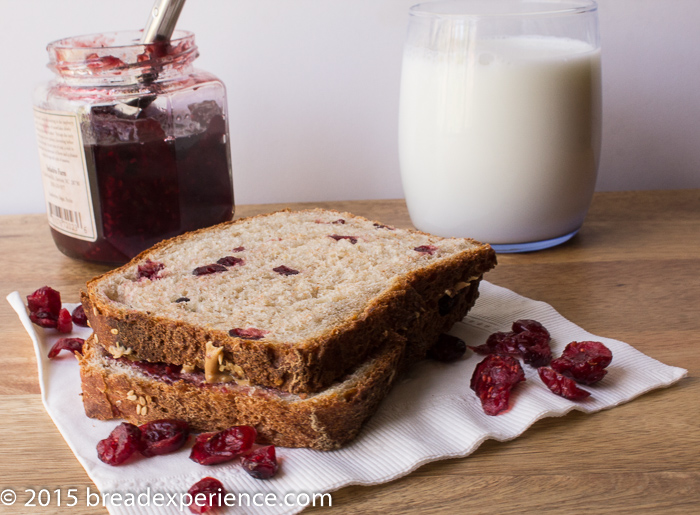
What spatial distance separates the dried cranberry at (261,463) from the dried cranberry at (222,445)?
3cm

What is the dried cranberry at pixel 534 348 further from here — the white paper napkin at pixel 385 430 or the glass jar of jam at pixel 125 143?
the glass jar of jam at pixel 125 143

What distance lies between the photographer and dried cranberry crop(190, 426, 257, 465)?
107 centimetres

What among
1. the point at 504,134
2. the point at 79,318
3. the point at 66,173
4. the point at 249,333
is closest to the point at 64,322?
the point at 79,318

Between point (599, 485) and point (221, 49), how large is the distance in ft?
6.00

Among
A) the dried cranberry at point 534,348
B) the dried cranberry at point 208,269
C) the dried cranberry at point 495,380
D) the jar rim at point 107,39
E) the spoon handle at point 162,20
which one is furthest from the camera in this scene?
the jar rim at point 107,39

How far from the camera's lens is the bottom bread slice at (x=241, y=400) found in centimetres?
111

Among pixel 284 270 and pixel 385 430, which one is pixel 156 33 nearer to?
pixel 284 270

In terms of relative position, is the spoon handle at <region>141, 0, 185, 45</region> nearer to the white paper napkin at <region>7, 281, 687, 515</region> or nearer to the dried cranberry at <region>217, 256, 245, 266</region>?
the dried cranberry at <region>217, 256, 245, 266</region>

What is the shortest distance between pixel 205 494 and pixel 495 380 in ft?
1.75

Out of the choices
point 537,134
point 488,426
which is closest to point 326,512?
point 488,426

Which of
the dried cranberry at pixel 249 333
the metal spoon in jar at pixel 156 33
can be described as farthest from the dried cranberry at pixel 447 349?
the metal spoon in jar at pixel 156 33

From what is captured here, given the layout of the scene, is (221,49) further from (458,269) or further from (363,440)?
(363,440)

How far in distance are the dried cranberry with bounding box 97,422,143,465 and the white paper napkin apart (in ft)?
0.04

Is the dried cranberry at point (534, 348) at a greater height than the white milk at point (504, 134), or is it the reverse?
the white milk at point (504, 134)
